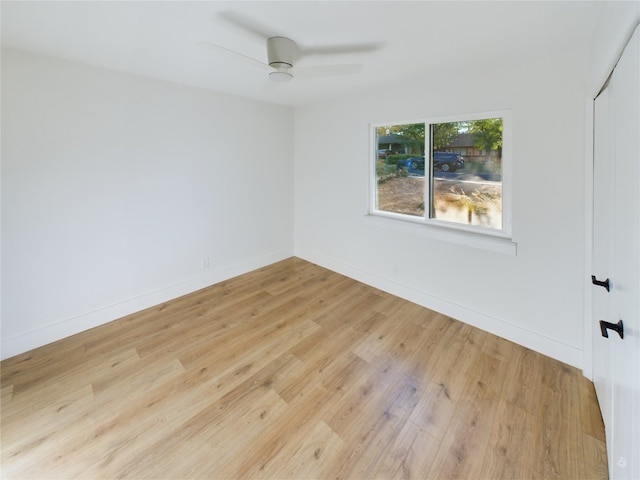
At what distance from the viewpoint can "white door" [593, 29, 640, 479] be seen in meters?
0.95

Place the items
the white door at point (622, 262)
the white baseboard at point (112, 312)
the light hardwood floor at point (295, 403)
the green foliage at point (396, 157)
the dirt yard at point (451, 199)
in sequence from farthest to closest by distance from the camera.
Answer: the green foliage at point (396, 157)
the dirt yard at point (451, 199)
the white baseboard at point (112, 312)
the light hardwood floor at point (295, 403)
the white door at point (622, 262)

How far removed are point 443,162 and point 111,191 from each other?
10.7ft

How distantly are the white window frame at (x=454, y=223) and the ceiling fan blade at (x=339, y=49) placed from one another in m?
1.09

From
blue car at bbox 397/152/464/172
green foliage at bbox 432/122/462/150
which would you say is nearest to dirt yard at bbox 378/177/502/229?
blue car at bbox 397/152/464/172

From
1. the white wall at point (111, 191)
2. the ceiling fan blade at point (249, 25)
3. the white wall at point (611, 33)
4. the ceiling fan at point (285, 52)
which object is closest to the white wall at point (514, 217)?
the white wall at point (611, 33)

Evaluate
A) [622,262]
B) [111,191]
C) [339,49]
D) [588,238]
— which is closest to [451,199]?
[588,238]

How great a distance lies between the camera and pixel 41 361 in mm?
2312

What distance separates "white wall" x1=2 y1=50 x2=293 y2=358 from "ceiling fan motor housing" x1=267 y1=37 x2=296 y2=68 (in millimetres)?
1692

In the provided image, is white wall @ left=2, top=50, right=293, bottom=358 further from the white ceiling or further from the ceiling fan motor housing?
the ceiling fan motor housing

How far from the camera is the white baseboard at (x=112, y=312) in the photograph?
7.85 ft

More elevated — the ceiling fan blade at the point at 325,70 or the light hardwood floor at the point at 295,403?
the ceiling fan blade at the point at 325,70

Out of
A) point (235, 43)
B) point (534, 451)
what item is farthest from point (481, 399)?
point (235, 43)

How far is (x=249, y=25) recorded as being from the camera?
1.79 meters

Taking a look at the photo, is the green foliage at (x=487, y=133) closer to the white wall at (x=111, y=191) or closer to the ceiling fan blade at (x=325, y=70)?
the ceiling fan blade at (x=325, y=70)
